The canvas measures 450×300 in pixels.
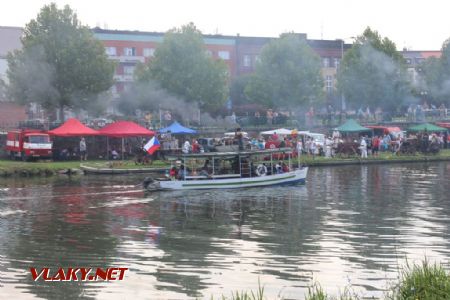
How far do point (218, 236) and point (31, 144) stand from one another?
108 ft

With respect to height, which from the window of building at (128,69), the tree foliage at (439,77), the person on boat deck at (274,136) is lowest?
the person on boat deck at (274,136)

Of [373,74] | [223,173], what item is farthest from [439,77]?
[223,173]

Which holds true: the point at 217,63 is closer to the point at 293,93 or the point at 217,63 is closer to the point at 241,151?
the point at 293,93

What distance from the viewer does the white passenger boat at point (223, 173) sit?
4462 cm

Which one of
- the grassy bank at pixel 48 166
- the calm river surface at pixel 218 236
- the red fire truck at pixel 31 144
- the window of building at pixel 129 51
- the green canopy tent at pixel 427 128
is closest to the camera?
the calm river surface at pixel 218 236

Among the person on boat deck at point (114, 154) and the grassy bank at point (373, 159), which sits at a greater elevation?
the person on boat deck at point (114, 154)

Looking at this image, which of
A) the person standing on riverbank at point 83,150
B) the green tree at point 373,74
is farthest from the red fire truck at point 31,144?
the green tree at point 373,74

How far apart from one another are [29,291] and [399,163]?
48803 millimetres

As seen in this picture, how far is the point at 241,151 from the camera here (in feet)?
148

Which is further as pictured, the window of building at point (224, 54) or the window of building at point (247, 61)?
the window of building at point (247, 61)

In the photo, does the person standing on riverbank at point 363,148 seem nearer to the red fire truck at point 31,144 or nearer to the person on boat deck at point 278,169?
the person on boat deck at point 278,169

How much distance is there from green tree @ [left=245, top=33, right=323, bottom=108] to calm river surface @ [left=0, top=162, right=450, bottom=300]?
38.1 meters

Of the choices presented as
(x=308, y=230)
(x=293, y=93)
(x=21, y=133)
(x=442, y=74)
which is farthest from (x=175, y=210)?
(x=442, y=74)

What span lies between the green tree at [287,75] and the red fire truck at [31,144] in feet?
103
